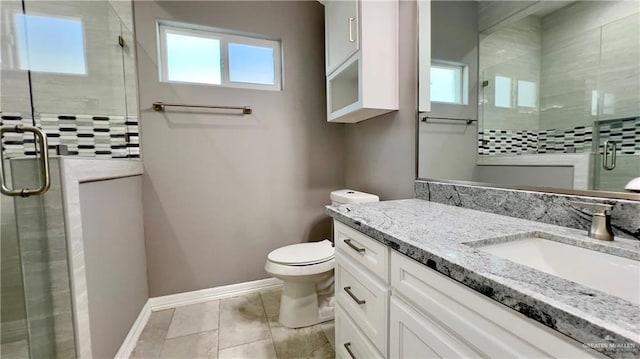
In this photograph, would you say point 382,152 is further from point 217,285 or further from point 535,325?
point 217,285

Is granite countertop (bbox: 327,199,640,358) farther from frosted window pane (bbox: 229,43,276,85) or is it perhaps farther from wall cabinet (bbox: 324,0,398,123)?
frosted window pane (bbox: 229,43,276,85)

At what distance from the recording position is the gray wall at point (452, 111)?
1.31 m

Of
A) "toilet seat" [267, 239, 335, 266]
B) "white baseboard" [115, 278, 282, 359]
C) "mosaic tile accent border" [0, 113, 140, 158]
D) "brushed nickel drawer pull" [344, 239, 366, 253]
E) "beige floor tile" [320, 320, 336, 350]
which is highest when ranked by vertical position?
"mosaic tile accent border" [0, 113, 140, 158]

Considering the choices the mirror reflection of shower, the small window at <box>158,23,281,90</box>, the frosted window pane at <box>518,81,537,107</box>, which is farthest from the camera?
the small window at <box>158,23,281,90</box>

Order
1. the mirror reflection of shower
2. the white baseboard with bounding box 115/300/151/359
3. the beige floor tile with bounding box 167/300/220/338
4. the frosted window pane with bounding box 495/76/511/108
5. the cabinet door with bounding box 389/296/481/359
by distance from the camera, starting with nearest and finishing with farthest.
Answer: the cabinet door with bounding box 389/296/481/359
the mirror reflection of shower
the frosted window pane with bounding box 495/76/511/108
the white baseboard with bounding box 115/300/151/359
the beige floor tile with bounding box 167/300/220/338

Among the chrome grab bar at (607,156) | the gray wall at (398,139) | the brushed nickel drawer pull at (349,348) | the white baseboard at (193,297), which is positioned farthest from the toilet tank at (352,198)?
the chrome grab bar at (607,156)

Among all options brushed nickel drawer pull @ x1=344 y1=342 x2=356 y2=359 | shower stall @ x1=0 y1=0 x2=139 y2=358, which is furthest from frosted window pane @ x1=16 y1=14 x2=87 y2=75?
brushed nickel drawer pull @ x1=344 y1=342 x2=356 y2=359

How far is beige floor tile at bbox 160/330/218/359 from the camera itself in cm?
148

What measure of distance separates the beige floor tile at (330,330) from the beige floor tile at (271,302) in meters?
0.36

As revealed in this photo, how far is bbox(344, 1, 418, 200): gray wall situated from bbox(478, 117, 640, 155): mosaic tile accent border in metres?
0.39

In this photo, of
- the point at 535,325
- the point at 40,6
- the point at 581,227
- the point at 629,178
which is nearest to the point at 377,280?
the point at 535,325

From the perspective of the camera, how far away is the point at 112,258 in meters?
1.35

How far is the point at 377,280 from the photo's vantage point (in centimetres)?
88

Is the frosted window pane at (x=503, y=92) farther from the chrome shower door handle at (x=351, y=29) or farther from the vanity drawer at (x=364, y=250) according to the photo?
the vanity drawer at (x=364, y=250)
